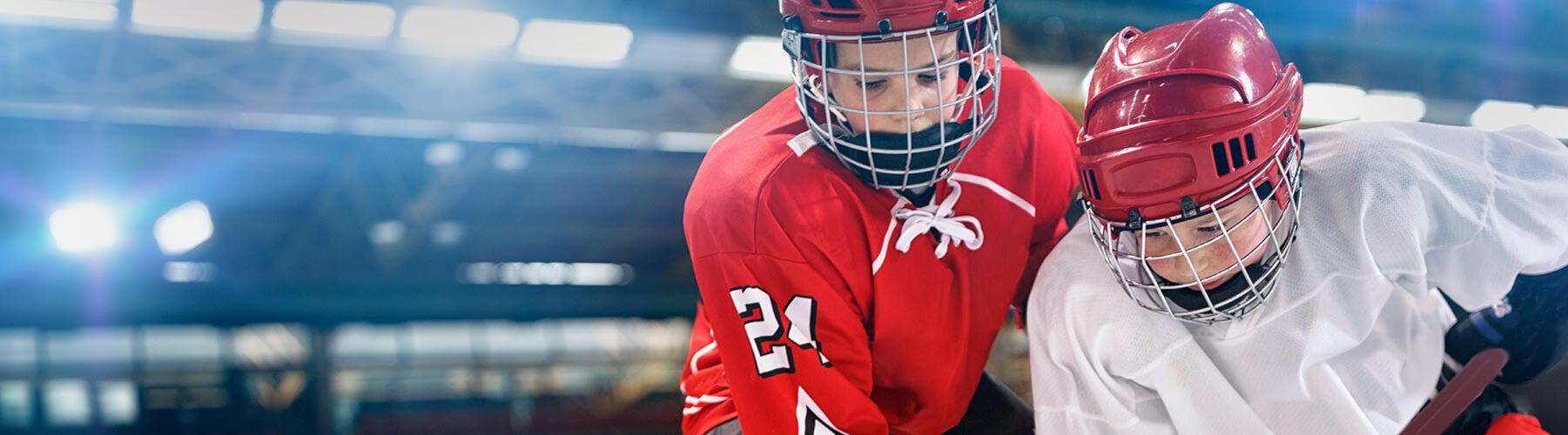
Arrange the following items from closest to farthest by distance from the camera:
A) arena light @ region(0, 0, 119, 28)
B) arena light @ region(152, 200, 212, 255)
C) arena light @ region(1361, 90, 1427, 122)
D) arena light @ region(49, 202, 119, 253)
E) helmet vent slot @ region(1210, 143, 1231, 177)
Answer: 1. helmet vent slot @ region(1210, 143, 1231, 177)
2. arena light @ region(0, 0, 119, 28)
3. arena light @ region(49, 202, 119, 253)
4. arena light @ region(152, 200, 212, 255)
5. arena light @ region(1361, 90, 1427, 122)

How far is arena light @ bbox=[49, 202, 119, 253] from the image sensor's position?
6418 millimetres

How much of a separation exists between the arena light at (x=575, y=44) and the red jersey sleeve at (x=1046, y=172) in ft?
13.3

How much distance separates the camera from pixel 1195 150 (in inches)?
50.9

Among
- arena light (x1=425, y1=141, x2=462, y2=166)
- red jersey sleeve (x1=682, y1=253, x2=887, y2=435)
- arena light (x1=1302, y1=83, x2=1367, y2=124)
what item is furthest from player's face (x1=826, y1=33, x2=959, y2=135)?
arena light (x1=1302, y1=83, x2=1367, y2=124)

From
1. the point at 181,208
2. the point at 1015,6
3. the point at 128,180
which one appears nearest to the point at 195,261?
the point at 181,208

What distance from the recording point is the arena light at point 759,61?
6.18 meters

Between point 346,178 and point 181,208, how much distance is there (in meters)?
1.14

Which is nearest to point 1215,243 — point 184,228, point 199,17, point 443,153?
point 199,17

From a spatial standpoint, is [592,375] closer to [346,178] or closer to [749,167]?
[346,178]

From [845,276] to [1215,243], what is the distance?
48 cm

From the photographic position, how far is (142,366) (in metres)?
7.27

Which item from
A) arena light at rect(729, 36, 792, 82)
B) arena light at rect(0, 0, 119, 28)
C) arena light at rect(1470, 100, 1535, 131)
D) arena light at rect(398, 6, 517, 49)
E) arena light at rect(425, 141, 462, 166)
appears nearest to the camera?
arena light at rect(0, 0, 119, 28)

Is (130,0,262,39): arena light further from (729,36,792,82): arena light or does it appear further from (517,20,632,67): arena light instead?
(729,36,792,82): arena light

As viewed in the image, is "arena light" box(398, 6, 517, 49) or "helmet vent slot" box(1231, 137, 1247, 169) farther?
"arena light" box(398, 6, 517, 49)
